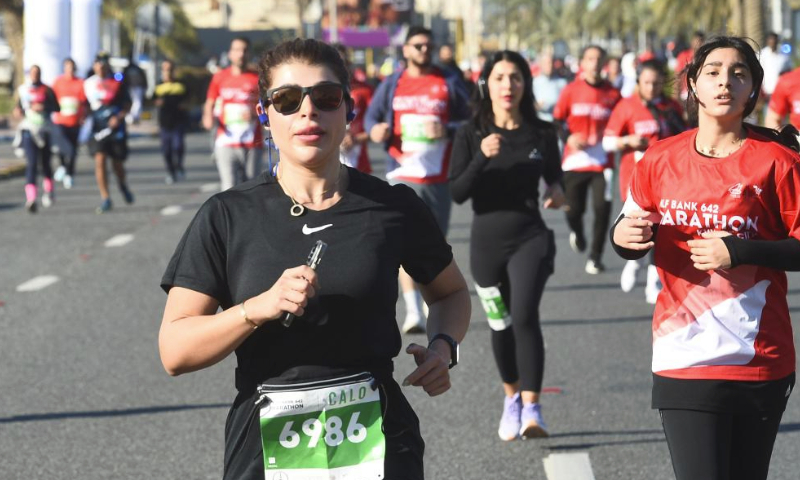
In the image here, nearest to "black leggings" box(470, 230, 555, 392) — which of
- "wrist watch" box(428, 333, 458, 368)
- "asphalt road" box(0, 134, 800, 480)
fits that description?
"asphalt road" box(0, 134, 800, 480)

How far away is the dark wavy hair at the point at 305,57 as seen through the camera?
3672 mm

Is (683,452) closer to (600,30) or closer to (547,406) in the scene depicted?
(547,406)

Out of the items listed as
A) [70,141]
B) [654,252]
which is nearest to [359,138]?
[654,252]

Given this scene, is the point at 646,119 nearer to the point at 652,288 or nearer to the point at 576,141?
the point at 652,288

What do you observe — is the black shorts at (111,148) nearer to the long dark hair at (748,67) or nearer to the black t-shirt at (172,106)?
the black t-shirt at (172,106)

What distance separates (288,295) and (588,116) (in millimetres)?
10144

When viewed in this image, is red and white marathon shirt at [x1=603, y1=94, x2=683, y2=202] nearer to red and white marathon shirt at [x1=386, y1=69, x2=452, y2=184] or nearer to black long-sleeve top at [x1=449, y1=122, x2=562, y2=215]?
red and white marathon shirt at [x1=386, y1=69, x2=452, y2=184]

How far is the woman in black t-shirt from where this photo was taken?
11.5 feet

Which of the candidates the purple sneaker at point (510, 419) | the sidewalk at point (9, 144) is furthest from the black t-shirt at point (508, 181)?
the sidewalk at point (9, 144)

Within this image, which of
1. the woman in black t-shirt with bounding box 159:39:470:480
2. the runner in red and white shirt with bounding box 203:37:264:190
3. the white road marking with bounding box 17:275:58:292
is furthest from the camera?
the runner in red and white shirt with bounding box 203:37:264:190

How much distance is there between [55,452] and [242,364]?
3400 millimetres

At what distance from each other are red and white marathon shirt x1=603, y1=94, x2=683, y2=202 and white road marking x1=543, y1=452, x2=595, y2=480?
4724 millimetres

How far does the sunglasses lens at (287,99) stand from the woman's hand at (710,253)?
1244 millimetres

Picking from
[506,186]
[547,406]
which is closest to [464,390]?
[547,406]
